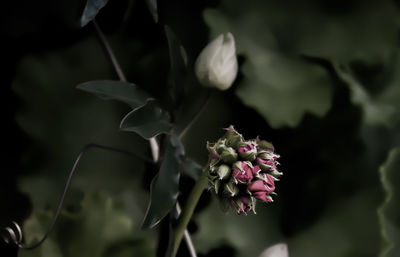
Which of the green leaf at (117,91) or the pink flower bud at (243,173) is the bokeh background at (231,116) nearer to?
the green leaf at (117,91)

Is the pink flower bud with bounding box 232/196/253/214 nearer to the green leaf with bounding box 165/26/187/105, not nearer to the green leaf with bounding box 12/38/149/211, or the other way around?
the green leaf with bounding box 165/26/187/105

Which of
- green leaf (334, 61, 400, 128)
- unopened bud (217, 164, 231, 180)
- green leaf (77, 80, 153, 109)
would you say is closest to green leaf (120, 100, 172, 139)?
green leaf (77, 80, 153, 109)

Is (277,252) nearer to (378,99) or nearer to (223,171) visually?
(223,171)

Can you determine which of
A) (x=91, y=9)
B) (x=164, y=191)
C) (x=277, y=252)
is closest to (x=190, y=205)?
(x=164, y=191)

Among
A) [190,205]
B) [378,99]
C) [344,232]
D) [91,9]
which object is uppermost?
[91,9]

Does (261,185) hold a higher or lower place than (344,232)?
higher

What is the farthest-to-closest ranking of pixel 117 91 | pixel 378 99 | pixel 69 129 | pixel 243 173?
pixel 378 99 → pixel 69 129 → pixel 117 91 → pixel 243 173

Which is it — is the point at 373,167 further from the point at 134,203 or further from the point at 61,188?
the point at 61,188

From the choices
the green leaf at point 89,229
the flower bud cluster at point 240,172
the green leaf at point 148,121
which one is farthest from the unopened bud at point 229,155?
the green leaf at point 89,229
